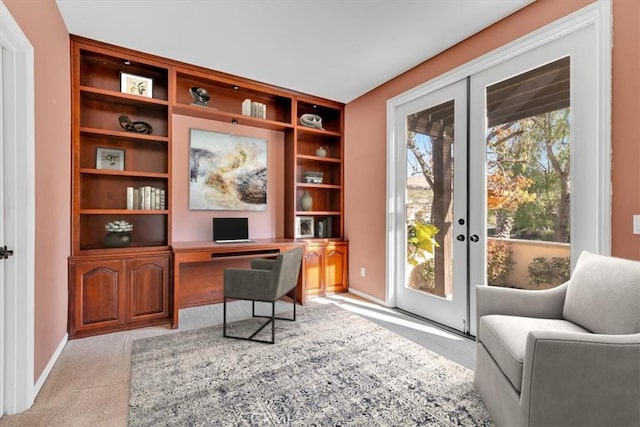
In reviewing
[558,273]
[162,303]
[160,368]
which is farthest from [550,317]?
[162,303]

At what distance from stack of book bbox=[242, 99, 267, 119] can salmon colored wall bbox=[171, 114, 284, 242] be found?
0.26 metres

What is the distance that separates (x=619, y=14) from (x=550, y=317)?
187 centimetres

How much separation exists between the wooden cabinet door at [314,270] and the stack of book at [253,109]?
178cm

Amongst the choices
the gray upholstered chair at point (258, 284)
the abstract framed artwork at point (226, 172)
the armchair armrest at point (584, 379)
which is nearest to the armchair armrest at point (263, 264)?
the gray upholstered chair at point (258, 284)

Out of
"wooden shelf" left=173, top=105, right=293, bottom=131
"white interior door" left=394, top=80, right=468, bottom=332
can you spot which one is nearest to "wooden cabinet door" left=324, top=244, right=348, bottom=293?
"white interior door" left=394, top=80, right=468, bottom=332

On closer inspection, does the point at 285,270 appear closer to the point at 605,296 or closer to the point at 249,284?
the point at 249,284

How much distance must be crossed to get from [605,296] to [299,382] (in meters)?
1.75

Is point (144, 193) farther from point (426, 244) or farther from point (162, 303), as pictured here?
point (426, 244)

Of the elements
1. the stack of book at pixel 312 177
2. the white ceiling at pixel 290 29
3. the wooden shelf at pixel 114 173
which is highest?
the white ceiling at pixel 290 29

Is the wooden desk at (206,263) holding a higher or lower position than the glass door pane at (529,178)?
lower

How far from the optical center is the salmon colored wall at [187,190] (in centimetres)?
350

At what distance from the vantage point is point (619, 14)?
1.81 meters

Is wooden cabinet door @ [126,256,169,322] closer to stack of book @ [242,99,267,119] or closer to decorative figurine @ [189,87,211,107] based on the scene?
decorative figurine @ [189,87,211,107]

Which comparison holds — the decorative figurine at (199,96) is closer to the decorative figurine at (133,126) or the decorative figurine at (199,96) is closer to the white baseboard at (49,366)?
the decorative figurine at (133,126)
